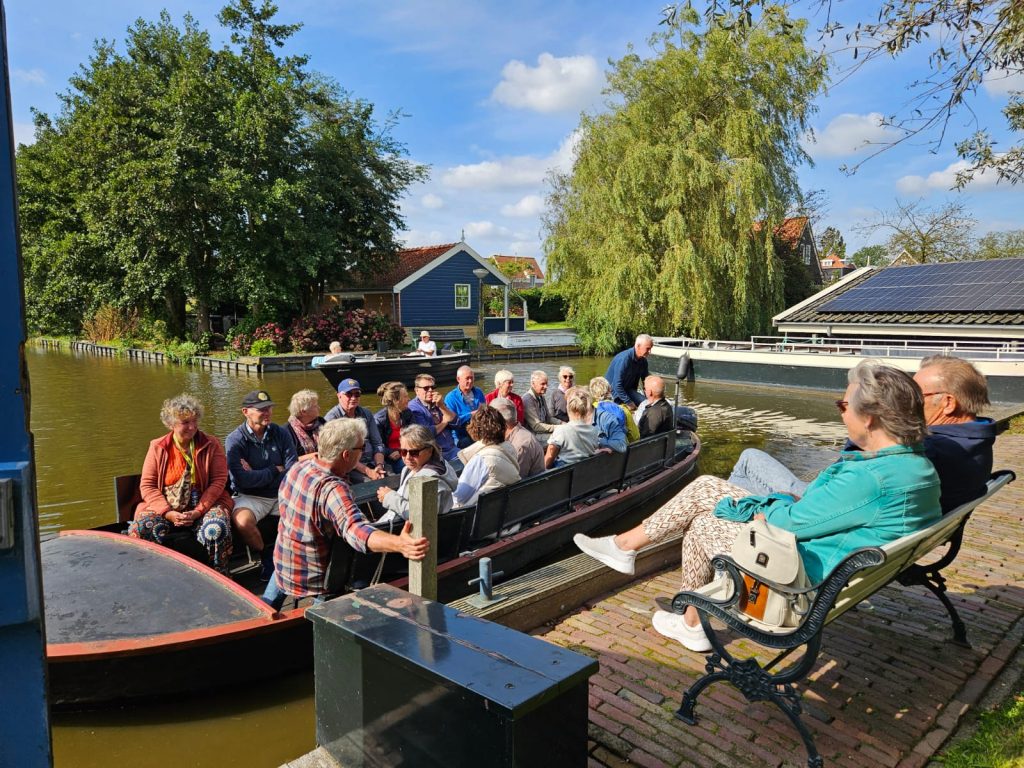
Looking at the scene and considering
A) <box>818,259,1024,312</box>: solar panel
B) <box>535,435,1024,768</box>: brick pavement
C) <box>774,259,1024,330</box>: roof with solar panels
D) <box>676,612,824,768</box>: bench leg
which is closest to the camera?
<box>676,612,824,768</box>: bench leg

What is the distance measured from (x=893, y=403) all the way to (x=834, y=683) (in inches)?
60.6

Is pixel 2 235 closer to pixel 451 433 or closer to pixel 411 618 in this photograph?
pixel 411 618

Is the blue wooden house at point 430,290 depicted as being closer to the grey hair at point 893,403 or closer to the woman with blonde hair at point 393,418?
the woman with blonde hair at point 393,418

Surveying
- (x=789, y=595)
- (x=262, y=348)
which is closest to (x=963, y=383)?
(x=789, y=595)

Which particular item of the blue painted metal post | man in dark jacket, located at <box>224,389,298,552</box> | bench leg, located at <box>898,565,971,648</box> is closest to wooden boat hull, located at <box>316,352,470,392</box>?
man in dark jacket, located at <box>224,389,298,552</box>

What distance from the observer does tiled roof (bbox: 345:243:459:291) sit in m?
30.8

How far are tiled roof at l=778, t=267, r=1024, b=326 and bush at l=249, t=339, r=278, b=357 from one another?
1825cm

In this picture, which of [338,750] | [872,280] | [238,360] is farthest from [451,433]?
[872,280]

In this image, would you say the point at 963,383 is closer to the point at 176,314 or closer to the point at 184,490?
the point at 184,490

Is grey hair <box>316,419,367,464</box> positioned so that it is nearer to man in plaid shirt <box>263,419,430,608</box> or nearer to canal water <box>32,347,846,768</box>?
man in plaid shirt <box>263,419,430,608</box>

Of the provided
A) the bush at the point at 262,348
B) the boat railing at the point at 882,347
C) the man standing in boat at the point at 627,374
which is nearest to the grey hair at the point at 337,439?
the man standing in boat at the point at 627,374

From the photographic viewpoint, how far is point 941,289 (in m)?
22.0

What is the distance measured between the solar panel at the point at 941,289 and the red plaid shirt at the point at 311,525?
21.8m

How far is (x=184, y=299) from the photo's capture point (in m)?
29.9
